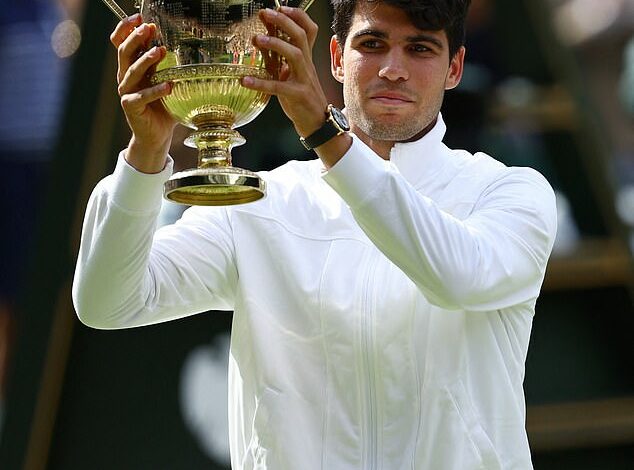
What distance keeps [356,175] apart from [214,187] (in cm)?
27

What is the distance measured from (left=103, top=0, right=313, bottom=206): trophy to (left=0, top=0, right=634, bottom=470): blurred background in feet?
7.81

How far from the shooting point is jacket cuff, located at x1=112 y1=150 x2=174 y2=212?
262cm

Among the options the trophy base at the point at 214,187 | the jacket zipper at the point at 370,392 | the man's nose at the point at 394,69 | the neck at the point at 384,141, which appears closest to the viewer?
the trophy base at the point at 214,187

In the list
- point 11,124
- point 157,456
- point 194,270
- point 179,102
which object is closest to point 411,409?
point 194,270

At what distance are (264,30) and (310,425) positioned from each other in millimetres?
700

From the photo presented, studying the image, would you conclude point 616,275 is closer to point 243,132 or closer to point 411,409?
point 243,132

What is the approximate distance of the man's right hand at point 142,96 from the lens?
2.53m

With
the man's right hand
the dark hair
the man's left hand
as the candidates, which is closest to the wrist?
the man's right hand

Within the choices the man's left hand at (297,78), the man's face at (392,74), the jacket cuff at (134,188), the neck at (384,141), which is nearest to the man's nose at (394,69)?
the man's face at (392,74)

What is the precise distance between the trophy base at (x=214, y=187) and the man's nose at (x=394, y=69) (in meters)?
0.37

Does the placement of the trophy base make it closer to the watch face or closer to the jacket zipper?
the watch face

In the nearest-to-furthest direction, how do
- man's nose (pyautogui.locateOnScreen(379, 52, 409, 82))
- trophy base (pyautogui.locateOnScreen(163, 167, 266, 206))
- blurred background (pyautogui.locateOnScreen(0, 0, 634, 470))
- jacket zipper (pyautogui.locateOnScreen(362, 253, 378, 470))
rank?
1. trophy base (pyautogui.locateOnScreen(163, 167, 266, 206))
2. jacket zipper (pyautogui.locateOnScreen(362, 253, 378, 470))
3. man's nose (pyautogui.locateOnScreen(379, 52, 409, 82))
4. blurred background (pyautogui.locateOnScreen(0, 0, 634, 470))

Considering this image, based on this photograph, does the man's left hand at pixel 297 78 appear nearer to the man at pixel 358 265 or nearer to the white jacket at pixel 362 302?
the man at pixel 358 265

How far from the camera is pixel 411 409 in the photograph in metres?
2.69
